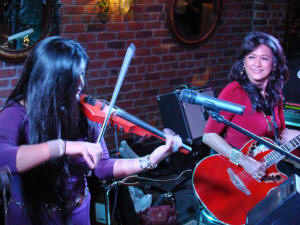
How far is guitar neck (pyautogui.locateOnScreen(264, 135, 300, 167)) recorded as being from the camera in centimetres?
208

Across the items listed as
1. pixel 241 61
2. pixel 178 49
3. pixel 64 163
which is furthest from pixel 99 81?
pixel 64 163

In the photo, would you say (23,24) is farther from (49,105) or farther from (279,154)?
(279,154)

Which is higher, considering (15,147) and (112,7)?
(112,7)

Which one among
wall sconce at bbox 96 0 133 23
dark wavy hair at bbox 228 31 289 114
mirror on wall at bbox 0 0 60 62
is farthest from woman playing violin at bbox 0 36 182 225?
wall sconce at bbox 96 0 133 23

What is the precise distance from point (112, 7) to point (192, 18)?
100 centimetres

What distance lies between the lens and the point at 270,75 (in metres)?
2.21

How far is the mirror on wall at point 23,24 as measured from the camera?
9.15 ft

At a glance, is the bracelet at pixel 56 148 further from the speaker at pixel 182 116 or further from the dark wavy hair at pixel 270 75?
the speaker at pixel 182 116

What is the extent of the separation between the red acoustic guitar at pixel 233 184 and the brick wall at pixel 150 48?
64.7 inches

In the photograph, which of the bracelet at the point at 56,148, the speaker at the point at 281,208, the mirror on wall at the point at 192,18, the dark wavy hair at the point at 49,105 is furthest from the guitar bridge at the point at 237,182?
the mirror on wall at the point at 192,18

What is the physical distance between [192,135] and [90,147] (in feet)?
7.08

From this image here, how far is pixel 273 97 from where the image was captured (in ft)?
7.16

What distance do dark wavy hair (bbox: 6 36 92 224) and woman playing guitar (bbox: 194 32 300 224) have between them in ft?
2.80

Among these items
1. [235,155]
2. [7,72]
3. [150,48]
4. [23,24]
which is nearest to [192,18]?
[150,48]
